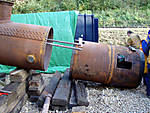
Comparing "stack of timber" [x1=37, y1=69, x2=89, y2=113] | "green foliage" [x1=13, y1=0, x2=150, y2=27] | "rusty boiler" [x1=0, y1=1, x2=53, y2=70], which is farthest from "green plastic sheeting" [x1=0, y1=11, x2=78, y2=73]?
"green foliage" [x1=13, y1=0, x2=150, y2=27]

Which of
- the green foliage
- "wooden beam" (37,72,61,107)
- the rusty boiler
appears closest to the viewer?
the rusty boiler

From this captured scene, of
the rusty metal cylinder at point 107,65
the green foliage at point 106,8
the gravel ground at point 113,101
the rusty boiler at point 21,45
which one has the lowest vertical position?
the gravel ground at point 113,101

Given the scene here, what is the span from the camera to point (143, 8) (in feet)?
44.8

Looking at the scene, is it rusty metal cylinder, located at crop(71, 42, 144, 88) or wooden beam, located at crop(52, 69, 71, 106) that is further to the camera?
rusty metal cylinder, located at crop(71, 42, 144, 88)

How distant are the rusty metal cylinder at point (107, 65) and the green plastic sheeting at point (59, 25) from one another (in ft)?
5.93

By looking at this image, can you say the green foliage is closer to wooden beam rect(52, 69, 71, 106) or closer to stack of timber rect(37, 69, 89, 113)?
wooden beam rect(52, 69, 71, 106)

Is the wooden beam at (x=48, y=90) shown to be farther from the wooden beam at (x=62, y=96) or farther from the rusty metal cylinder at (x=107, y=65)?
the rusty metal cylinder at (x=107, y=65)

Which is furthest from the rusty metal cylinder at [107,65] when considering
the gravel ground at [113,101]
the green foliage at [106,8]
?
the green foliage at [106,8]

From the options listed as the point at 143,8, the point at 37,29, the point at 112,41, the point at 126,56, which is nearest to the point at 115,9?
the point at 143,8

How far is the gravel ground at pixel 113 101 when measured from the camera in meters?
2.98

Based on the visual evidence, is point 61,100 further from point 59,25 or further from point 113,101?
point 59,25

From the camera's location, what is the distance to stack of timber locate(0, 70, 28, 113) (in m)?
2.39

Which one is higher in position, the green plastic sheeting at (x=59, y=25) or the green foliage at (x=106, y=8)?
the green foliage at (x=106, y=8)

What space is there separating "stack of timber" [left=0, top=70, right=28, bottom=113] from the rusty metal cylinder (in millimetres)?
1190
